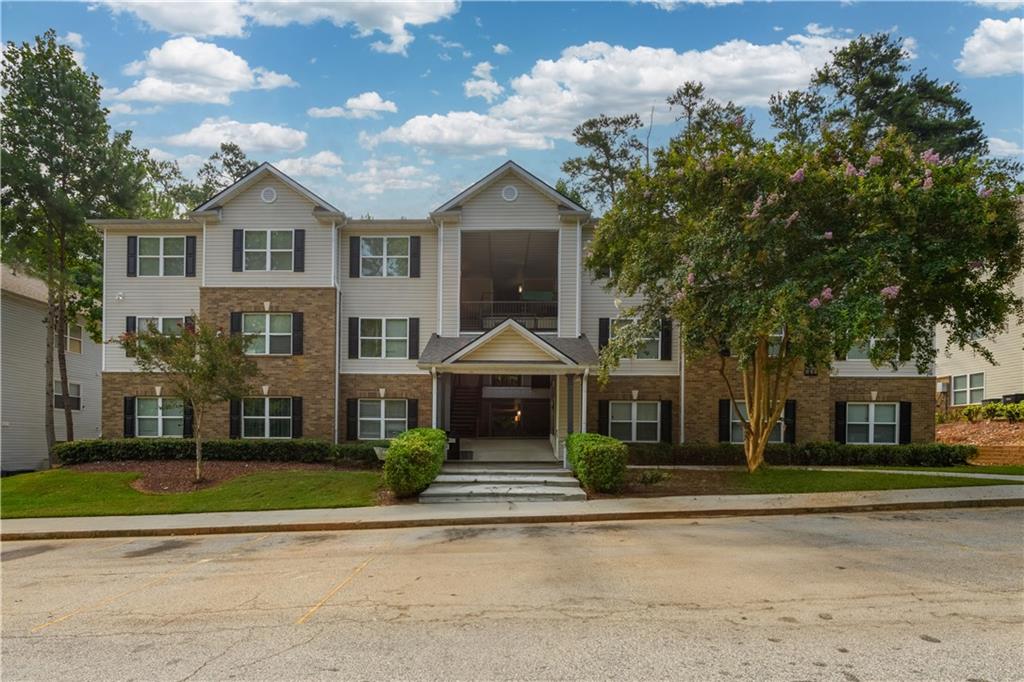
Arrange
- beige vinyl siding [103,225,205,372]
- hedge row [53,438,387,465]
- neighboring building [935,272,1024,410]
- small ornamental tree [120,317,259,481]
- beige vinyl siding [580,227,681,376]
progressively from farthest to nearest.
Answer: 1. neighboring building [935,272,1024,410]
2. beige vinyl siding [103,225,205,372]
3. beige vinyl siding [580,227,681,376]
4. hedge row [53,438,387,465]
5. small ornamental tree [120,317,259,481]

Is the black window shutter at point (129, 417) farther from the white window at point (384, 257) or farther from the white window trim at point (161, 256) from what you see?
the white window at point (384, 257)

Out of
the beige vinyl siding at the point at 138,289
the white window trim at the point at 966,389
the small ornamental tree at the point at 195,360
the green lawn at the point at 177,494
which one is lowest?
the green lawn at the point at 177,494

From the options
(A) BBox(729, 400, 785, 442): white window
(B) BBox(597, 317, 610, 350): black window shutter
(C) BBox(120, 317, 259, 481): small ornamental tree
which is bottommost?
(A) BBox(729, 400, 785, 442): white window

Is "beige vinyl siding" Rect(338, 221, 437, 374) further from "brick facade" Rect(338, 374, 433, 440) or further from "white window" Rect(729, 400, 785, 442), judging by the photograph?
"white window" Rect(729, 400, 785, 442)

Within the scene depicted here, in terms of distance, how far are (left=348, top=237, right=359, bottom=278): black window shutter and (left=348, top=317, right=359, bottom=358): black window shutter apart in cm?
159

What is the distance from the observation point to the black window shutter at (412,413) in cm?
2156

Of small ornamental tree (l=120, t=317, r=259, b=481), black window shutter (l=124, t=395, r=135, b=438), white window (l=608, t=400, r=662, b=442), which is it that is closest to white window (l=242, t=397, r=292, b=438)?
black window shutter (l=124, t=395, r=135, b=438)

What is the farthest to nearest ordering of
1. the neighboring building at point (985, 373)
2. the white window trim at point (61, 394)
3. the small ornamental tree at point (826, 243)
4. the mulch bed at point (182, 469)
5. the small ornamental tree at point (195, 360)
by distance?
the white window trim at point (61, 394), the neighboring building at point (985, 373), the mulch bed at point (182, 469), the small ornamental tree at point (195, 360), the small ornamental tree at point (826, 243)

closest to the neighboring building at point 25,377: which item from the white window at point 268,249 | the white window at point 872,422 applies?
the white window at point 268,249

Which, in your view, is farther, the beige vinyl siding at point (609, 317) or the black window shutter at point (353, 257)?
the black window shutter at point (353, 257)

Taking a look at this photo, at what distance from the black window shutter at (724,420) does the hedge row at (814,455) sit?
3.74ft

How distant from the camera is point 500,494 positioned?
15.2 meters

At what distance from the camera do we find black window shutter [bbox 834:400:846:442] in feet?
70.8

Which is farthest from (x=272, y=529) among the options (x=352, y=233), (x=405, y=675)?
(x=352, y=233)
